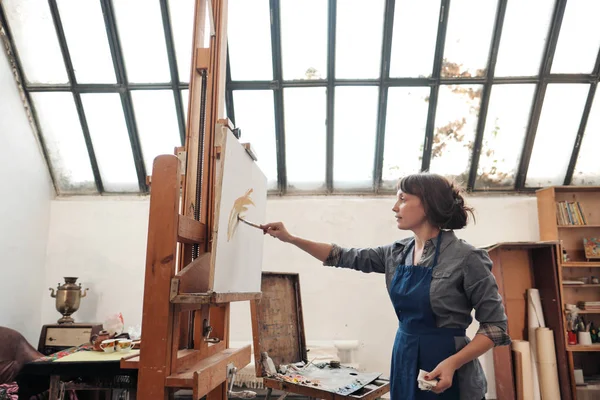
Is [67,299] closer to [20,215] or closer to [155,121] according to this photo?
[20,215]

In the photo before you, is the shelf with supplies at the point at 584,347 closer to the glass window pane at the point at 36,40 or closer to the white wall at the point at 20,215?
the white wall at the point at 20,215

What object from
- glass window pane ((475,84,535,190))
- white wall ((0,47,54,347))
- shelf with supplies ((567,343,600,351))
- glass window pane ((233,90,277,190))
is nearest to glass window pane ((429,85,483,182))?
glass window pane ((475,84,535,190))

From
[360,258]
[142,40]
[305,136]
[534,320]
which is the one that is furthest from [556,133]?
[142,40]

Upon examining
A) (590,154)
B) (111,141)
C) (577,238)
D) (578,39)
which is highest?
(578,39)

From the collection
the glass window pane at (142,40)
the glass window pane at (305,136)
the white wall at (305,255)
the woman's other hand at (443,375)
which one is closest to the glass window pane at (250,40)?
the glass window pane at (305,136)

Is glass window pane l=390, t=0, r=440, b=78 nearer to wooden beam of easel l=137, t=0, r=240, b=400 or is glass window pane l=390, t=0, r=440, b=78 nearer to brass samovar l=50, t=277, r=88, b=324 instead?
wooden beam of easel l=137, t=0, r=240, b=400

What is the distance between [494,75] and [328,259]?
3143 mm

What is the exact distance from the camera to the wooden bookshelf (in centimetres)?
413

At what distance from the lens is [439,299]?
57.8 inches

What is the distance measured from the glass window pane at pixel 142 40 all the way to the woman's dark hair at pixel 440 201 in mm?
3312

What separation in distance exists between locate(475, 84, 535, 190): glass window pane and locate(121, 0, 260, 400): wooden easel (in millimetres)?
3143

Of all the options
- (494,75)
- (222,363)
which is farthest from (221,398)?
(494,75)

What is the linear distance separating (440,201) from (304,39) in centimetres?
300

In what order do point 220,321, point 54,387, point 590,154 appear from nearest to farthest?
point 220,321 → point 54,387 → point 590,154
